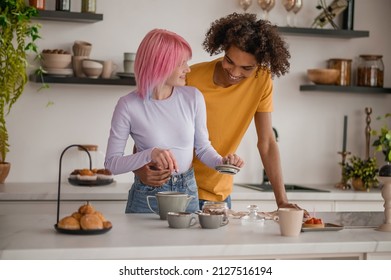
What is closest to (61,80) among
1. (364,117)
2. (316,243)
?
(364,117)

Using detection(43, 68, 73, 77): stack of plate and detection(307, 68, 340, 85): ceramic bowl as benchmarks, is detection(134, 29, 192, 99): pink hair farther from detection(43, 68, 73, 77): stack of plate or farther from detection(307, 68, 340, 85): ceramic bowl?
detection(307, 68, 340, 85): ceramic bowl

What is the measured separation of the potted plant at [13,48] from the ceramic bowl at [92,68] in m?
0.30

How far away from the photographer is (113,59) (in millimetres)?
4590

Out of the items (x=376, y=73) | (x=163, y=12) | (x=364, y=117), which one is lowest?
(x=364, y=117)

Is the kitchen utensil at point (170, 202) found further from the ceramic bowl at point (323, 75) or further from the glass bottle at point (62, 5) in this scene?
the ceramic bowl at point (323, 75)

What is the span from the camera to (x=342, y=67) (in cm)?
490

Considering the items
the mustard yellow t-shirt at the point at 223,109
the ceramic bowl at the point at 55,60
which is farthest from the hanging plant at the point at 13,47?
the mustard yellow t-shirt at the point at 223,109

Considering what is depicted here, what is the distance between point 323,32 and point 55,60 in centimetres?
175

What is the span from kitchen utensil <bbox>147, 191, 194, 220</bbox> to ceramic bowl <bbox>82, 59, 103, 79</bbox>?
6.19ft

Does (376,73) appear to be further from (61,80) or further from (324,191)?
(61,80)

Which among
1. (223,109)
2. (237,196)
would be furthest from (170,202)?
(237,196)
